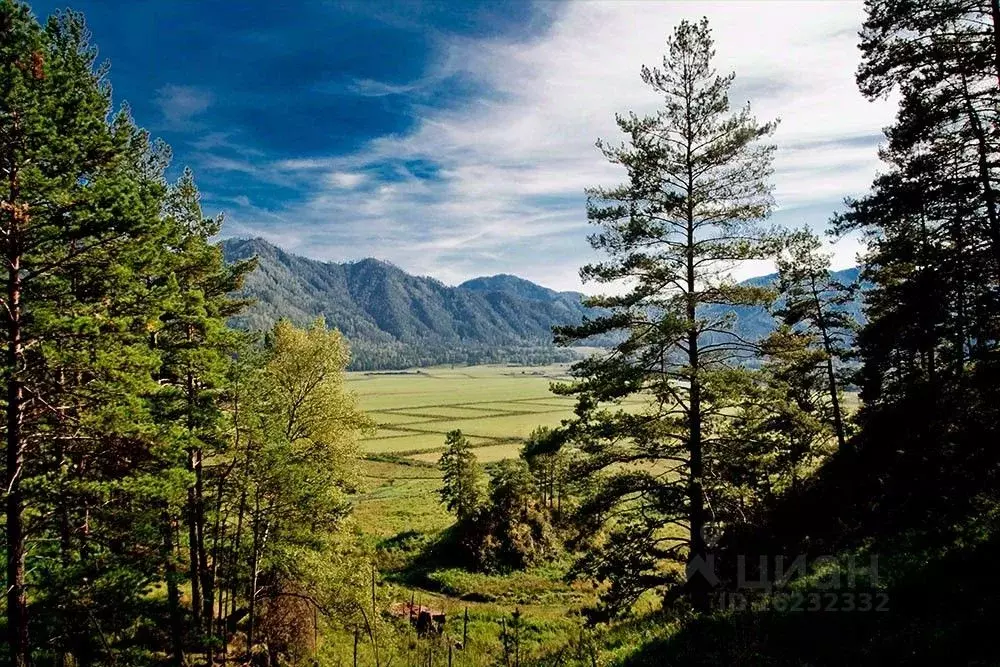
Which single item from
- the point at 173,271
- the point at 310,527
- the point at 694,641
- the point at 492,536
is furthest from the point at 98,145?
the point at 492,536

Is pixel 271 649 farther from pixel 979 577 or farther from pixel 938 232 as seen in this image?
pixel 938 232

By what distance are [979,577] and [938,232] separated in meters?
9.35

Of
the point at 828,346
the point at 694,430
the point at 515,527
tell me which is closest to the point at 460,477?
the point at 515,527

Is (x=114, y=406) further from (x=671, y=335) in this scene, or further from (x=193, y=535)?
(x=671, y=335)

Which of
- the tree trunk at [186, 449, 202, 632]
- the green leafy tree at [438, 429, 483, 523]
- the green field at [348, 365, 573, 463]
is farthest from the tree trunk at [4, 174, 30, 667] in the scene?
the green field at [348, 365, 573, 463]

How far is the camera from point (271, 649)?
18.3 metres

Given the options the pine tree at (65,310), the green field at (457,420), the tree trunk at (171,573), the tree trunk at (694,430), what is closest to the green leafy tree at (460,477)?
the green field at (457,420)

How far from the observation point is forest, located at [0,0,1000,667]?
11.0 m

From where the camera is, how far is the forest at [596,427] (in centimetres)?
1100

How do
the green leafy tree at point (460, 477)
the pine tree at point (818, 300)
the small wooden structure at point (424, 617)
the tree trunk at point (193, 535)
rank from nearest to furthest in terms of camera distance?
the tree trunk at point (193, 535) → the small wooden structure at point (424, 617) → the pine tree at point (818, 300) → the green leafy tree at point (460, 477)

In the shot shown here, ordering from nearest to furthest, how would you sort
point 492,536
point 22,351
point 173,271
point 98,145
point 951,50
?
1. point 22,351
2. point 951,50
3. point 98,145
4. point 173,271
5. point 492,536

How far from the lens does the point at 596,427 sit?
50.2ft

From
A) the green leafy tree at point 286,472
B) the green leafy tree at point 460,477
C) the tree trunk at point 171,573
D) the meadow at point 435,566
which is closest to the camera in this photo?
the tree trunk at point 171,573

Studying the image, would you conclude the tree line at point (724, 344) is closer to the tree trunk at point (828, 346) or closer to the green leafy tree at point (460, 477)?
the tree trunk at point (828, 346)
